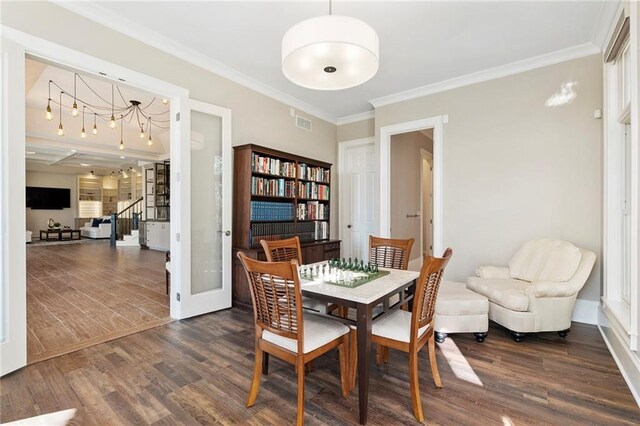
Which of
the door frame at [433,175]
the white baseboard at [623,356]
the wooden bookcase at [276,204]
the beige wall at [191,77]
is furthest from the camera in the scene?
the door frame at [433,175]

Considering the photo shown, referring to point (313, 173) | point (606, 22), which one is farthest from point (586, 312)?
point (313, 173)

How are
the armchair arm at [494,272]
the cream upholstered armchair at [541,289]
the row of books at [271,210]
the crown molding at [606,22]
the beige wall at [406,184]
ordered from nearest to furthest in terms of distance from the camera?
the crown molding at [606,22] → the cream upholstered armchair at [541,289] → the armchair arm at [494,272] → the row of books at [271,210] → the beige wall at [406,184]

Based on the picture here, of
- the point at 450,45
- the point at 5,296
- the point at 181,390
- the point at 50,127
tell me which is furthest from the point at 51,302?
the point at 450,45

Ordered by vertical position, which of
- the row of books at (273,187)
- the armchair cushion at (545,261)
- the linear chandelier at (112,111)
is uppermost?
the linear chandelier at (112,111)

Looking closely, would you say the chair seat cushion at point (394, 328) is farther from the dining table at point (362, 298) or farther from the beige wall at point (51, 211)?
the beige wall at point (51, 211)

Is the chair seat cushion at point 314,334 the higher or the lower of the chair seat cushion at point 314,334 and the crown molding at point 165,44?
the lower

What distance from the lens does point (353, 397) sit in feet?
6.26

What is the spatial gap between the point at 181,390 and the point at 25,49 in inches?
107

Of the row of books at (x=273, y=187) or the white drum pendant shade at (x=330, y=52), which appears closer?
the white drum pendant shade at (x=330, y=52)

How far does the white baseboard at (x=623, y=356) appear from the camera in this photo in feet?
6.35

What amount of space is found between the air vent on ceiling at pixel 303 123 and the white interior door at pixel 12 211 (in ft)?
10.7

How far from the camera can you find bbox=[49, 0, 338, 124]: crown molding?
2533mm

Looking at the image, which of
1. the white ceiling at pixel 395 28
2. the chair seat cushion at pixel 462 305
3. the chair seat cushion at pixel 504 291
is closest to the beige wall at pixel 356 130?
the white ceiling at pixel 395 28

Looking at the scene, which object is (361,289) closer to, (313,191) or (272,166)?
(272,166)
